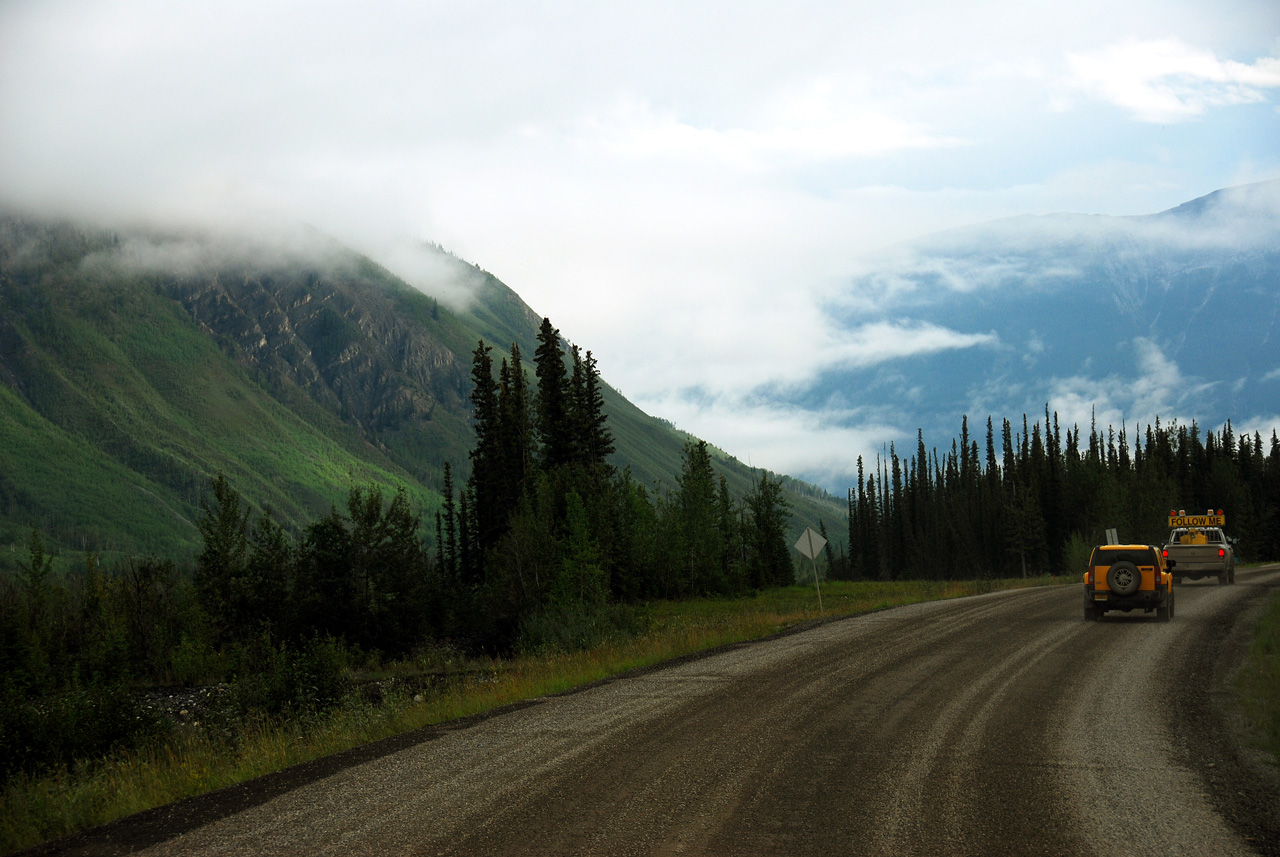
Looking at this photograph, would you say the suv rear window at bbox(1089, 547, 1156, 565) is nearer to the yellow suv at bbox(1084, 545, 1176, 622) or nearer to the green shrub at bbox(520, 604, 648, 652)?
the yellow suv at bbox(1084, 545, 1176, 622)

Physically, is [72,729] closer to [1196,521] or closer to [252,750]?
[252,750]

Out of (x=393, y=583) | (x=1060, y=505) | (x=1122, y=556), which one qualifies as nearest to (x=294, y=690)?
(x=1122, y=556)

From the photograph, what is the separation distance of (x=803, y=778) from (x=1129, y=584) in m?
18.5

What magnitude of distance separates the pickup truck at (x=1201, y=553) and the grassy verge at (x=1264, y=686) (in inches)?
734

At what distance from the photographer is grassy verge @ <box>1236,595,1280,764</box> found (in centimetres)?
1122

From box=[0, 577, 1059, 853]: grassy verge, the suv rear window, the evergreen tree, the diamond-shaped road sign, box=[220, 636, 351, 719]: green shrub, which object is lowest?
box=[220, 636, 351, 719]: green shrub

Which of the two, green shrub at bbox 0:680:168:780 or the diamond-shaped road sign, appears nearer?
green shrub at bbox 0:680:168:780

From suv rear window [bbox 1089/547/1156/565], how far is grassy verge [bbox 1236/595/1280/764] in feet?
11.7

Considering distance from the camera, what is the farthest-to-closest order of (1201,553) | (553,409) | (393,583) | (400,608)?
1. (553,409)
2. (393,583)
3. (400,608)
4. (1201,553)

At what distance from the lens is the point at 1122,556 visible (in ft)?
81.1

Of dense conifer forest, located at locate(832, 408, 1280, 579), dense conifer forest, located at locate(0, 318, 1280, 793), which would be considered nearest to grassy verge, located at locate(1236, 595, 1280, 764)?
dense conifer forest, located at locate(0, 318, 1280, 793)

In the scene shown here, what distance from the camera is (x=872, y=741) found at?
1134cm

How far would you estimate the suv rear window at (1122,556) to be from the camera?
24453mm

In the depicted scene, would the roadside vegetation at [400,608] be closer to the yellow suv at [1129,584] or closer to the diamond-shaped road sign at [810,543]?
the diamond-shaped road sign at [810,543]
